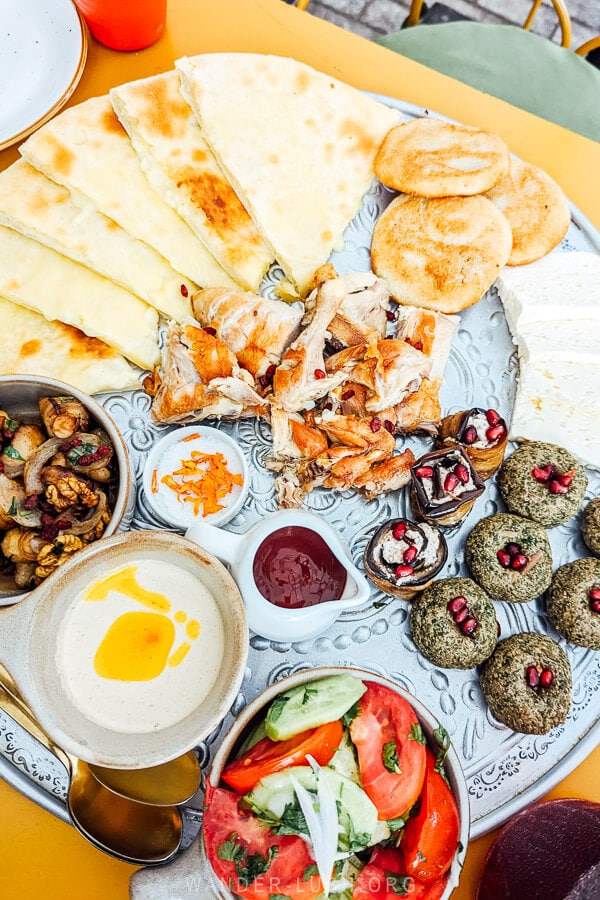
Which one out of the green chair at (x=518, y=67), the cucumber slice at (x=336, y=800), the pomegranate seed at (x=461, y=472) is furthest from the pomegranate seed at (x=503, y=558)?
the green chair at (x=518, y=67)

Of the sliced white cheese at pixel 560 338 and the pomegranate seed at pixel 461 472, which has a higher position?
the sliced white cheese at pixel 560 338

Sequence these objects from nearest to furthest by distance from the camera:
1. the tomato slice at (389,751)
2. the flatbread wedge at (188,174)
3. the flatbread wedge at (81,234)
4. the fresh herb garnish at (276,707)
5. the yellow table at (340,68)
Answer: the tomato slice at (389,751)
the fresh herb garnish at (276,707)
the flatbread wedge at (81,234)
the flatbread wedge at (188,174)
the yellow table at (340,68)

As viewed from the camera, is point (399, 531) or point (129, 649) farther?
point (399, 531)

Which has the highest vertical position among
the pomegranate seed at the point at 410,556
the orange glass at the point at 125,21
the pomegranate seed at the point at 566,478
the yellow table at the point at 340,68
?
the yellow table at the point at 340,68

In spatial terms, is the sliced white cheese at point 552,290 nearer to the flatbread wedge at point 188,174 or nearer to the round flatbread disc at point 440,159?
the round flatbread disc at point 440,159

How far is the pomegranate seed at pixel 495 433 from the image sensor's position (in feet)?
9.17

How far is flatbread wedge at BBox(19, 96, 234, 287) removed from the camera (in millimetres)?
2949

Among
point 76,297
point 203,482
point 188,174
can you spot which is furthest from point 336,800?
point 188,174

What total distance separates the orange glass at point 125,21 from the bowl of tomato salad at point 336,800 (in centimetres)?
297

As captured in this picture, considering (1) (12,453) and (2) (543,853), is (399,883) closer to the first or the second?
(2) (543,853)

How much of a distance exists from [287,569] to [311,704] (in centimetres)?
51

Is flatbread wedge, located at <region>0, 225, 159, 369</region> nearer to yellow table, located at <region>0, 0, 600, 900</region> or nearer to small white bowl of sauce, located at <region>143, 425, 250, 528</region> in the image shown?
small white bowl of sauce, located at <region>143, 425, 250, 528</region>

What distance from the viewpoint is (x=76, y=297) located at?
292 centimetres

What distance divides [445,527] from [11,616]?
1666 millimetres
